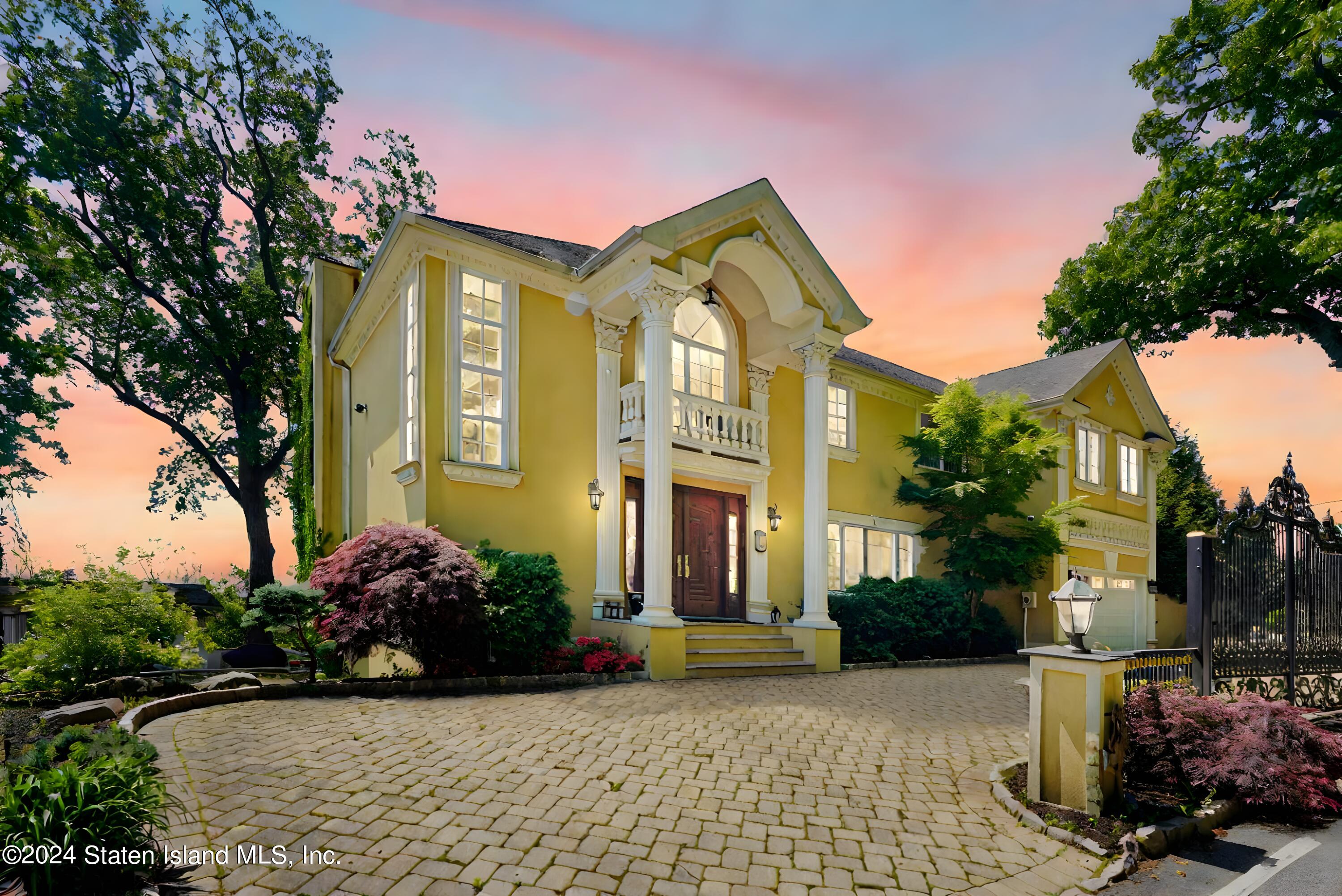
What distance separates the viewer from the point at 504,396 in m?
10.1

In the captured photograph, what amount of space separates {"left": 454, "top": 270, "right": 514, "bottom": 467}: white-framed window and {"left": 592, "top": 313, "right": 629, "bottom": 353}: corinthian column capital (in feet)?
5.11

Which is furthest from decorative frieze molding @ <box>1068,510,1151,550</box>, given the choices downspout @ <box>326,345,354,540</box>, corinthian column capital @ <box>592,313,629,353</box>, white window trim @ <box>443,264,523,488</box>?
downspout @ <box>326,345,354,540</box>

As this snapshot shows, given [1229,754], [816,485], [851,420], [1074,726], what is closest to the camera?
[1074,726]

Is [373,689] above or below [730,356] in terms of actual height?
below

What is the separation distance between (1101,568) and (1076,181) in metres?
14.4

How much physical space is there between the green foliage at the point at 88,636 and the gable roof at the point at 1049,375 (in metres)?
17.0

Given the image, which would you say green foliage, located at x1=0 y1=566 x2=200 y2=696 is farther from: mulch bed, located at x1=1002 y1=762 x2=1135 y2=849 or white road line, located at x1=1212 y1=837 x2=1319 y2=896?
white road line, located at x1=1212 y1=837 x2=1319 y2=896

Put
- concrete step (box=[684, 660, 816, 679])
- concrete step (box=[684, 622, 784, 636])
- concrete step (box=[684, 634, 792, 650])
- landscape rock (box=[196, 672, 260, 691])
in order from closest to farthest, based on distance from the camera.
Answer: landscape rock (box=[196, 672, 260, 691]) → concrete step (box=[684, 660, 816, 679]) → concrete step (box=[684, 634, 792, 650]) → concrete step (box=[684, 622, 784, 636])

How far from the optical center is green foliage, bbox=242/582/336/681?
286 inches

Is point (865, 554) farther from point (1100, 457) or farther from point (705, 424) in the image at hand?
point (1100, 457)

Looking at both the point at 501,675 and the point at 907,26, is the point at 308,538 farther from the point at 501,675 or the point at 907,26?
the point at 907,26

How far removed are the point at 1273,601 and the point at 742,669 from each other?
268 inches

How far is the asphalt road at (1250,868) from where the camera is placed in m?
3.60

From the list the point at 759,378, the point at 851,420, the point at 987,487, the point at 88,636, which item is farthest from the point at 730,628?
the point at 88,636
